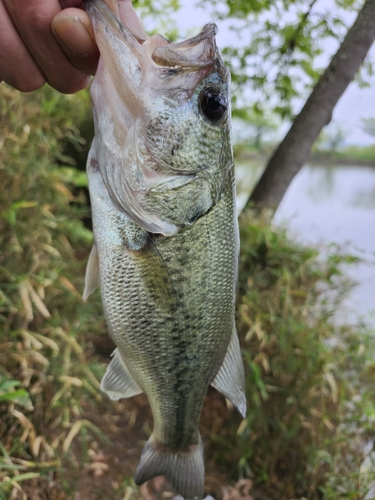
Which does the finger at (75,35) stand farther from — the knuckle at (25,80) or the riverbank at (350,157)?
the riverbank at (350,157)

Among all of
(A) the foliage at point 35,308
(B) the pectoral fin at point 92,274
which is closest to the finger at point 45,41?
(B) the pectoral fin at point 92,274

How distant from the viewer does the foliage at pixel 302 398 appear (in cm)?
293

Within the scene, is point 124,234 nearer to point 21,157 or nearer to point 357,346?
point 21,157

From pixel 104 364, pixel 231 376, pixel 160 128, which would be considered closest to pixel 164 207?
pixel 160 128

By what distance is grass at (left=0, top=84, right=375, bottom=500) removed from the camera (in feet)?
7.56

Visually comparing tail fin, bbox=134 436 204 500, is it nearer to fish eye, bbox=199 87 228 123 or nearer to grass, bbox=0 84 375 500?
grass, bbox=0 84 375 500

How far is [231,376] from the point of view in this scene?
4.57ft

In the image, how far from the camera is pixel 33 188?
2.57 metres

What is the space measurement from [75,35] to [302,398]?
2.89 metres

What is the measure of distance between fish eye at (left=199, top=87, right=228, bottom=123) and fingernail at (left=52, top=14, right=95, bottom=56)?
0.34 meters

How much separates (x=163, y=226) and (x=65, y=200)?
2.02 metres

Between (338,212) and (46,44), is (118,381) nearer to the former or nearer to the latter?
(46,44)

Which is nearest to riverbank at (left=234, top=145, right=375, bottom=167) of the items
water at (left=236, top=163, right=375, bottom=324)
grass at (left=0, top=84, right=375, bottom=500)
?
water at (left=236, top=163, right=375, bottom=324)

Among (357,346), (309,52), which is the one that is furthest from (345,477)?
(309,52)
